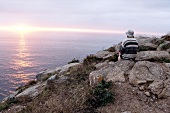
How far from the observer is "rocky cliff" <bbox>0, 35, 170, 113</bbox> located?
1130 centimetres

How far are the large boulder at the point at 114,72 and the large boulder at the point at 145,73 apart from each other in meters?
0.49

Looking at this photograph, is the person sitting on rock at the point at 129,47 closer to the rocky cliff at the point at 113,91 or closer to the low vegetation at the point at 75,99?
the rocky cliff at the point at 113,91

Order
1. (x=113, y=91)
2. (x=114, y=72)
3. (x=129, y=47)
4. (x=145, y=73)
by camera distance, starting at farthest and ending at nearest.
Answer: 1. (x=129, y=47)
2. (x=114, y=72)
3. (x=145, y=73)
4. (x=113, y=91)

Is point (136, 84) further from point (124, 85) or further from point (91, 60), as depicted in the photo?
point (91, 60)

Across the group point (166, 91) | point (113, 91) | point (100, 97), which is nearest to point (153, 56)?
point (166, 91)

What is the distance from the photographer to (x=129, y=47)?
1488cm

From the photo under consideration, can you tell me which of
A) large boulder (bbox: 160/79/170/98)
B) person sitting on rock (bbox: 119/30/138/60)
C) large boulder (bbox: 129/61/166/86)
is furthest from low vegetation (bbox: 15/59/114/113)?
person sitting on rock (bbox: 119/30/138/60)

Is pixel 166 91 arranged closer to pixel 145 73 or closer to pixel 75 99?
pixel 145 73

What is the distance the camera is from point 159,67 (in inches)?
537

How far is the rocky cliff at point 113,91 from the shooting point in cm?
1130

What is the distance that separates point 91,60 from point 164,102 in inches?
317

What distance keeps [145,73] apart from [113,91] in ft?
6.91

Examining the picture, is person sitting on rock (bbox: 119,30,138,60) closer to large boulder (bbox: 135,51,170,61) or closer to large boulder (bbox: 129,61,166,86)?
large boulder (bbox: 135,51,170,61)

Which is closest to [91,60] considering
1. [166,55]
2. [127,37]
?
[127,37]
